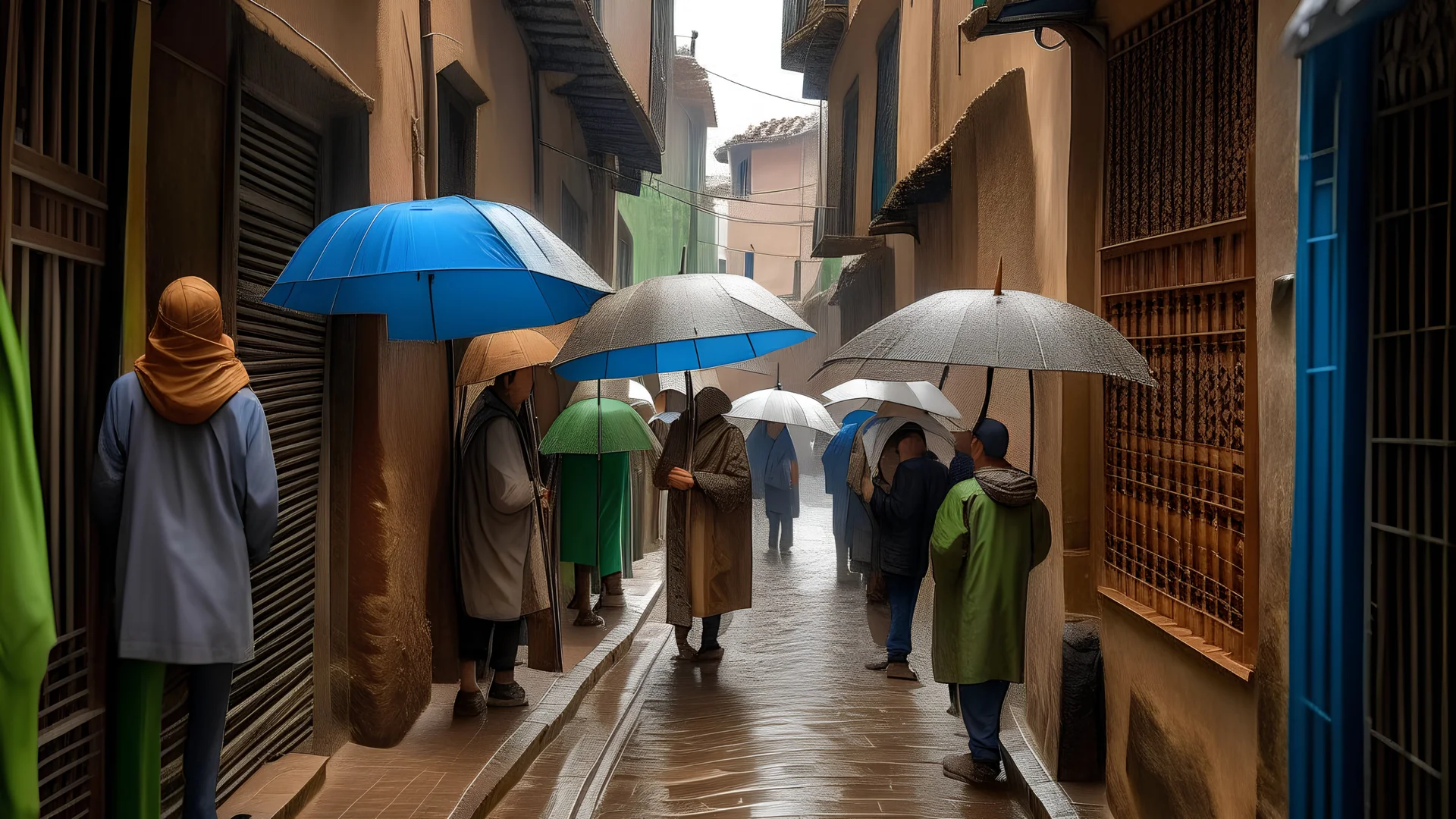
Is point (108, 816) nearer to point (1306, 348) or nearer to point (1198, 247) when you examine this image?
point (1306, 348)

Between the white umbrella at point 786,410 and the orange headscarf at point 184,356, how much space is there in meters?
9.72

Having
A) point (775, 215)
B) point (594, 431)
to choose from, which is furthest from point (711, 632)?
point (775, 215)

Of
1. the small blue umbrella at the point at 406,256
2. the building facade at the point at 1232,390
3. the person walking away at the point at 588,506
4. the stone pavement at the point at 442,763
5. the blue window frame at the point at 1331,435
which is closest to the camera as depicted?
the building facade at the point at 1232,390

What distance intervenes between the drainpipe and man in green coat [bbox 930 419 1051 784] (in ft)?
11.8

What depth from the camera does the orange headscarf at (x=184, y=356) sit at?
12.1 feet

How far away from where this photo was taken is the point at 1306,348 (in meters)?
3.19

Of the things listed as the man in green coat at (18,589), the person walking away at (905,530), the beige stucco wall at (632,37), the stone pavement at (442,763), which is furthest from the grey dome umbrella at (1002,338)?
the beige stucco wall at (632,37)

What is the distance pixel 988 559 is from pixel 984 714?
0.88 metres

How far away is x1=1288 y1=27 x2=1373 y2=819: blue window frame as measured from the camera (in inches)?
117

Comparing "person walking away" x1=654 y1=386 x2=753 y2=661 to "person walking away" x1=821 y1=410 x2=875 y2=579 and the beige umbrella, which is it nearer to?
the beige umbrella

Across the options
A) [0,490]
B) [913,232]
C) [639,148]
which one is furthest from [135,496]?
[639,148]

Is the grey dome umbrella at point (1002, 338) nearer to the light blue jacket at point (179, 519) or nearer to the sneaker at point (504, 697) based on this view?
the light blue jacket at point (179, 519)

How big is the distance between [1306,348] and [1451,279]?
57cm

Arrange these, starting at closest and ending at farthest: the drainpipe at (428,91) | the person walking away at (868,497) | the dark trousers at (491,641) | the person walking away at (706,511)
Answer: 1. the dark trousers at (491,641)
2. the drainpipe at (428,91)
3. the person walking away at (706,511)
4. the person walking away at (868,497)
